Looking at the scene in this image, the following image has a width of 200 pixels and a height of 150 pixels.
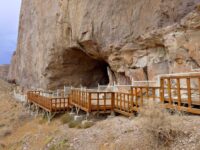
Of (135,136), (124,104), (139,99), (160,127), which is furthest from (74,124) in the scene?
(160,127)

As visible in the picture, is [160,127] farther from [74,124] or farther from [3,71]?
[3,71]

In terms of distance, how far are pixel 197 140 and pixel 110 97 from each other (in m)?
8.58

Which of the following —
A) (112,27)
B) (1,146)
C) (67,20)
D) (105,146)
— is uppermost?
(67,20)

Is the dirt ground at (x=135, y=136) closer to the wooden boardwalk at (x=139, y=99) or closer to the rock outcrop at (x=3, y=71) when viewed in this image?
the wooden boardwalk at (x=139, y=99)

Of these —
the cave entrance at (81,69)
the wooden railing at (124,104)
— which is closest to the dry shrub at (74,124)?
the wooden railing at (124,104)

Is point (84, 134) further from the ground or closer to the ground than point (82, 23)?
closer to the ground

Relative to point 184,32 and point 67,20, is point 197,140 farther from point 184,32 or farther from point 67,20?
point 67,20

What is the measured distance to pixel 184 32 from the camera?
13938 millimetres

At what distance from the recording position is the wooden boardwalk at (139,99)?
9.40 metres

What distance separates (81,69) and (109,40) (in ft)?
36.5

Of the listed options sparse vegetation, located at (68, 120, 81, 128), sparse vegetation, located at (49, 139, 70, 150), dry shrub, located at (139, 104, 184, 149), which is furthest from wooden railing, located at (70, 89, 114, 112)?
dry shrub, located at (139, 104, 184, 149)

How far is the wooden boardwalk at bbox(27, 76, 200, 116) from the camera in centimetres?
940

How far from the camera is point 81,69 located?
1206 inches

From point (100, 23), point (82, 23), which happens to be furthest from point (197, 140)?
point (82, 23)
